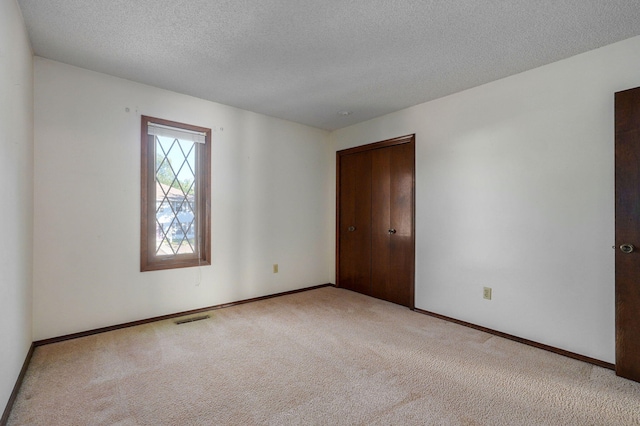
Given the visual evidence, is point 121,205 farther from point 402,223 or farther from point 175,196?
point 402,223

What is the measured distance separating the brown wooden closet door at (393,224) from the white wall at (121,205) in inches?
47.7

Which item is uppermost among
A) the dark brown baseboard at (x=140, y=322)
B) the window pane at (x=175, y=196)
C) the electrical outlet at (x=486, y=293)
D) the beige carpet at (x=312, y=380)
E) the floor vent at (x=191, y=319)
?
the window pane at (x=175, y=196)

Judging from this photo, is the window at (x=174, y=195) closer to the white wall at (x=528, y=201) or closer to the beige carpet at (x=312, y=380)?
the beige carpet at (x=312, y=380)

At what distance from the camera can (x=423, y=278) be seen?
3410 millimetres

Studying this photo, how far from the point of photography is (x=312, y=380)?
78.9 inches

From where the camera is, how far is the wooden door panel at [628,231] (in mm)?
2043

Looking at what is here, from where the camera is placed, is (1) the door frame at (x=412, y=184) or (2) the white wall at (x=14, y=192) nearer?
(2) the white wall at (x=14, y=192)

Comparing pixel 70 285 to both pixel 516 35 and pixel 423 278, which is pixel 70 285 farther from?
pixel 516 35

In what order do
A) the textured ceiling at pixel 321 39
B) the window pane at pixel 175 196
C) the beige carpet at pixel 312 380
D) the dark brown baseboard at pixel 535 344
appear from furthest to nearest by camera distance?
1. the window pane at pixel 175 196
2. the dark brown baseboard at pixel 535 344
3. the textured ceiling at pixel 321 39
4. the beige carpet at pixel 312 380

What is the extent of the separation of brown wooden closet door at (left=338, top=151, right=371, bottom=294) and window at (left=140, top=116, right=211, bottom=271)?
6.29 ft

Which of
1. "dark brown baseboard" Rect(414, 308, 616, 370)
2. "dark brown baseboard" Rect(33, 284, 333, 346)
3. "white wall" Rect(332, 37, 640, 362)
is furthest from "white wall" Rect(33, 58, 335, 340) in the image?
"dark brown baseboard" Rect(414, 308, 616, 370)

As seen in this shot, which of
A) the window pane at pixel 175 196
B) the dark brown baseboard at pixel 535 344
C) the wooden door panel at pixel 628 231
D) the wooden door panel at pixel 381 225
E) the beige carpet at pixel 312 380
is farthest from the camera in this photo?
the wooden door panel at pixel 381 225

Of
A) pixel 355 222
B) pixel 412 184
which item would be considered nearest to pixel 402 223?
pixel 412 184

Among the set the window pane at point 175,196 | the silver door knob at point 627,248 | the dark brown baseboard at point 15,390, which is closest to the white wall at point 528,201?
the silver door knob at point 627,248
